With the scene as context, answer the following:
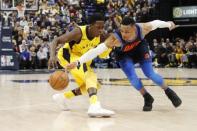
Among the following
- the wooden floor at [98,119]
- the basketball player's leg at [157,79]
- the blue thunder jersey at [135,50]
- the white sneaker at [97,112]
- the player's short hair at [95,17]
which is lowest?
the wooden floor at [98,119]

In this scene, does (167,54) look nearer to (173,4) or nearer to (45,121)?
(173,4)

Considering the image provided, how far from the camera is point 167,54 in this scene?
2358 centimetres

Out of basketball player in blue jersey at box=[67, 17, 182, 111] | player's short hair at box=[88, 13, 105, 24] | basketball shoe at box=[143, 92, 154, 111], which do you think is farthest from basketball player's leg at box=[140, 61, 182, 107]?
player's short hair at box=[88, 13, 105, 24]

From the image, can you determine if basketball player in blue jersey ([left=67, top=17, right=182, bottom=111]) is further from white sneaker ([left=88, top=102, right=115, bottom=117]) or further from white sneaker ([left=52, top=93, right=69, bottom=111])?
white sneaker ([left=52, top=93, right=69, bottom=111])

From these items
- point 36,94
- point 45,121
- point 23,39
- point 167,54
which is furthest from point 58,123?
point 167,54

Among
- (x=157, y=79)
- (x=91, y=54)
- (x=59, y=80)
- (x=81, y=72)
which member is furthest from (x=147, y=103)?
(x=59, y=80)

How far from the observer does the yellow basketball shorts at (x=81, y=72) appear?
277 inches

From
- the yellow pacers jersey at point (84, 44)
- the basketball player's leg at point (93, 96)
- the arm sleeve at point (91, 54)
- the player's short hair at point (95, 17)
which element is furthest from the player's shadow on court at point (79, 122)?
the player's short hair at point (95, 17)

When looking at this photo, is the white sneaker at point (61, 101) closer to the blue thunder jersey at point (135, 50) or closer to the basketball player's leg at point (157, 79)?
the blue thunder jersey at point (135, 50)

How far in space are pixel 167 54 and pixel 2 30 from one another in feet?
27.0

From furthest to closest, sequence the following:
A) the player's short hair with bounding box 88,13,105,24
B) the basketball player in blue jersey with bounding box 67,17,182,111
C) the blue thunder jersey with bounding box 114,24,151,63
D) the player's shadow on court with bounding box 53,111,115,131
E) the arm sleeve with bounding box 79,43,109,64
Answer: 1. the blue thunder jersey with bounding box 114,24,151,63
2. the basketball player in blue jersey with bounding box 67,17,182,111
3. the player's short hair with bounding box 88,13,105,24
4. the arm sleeve with bounding box 79,43,109,64
5. the player's shadow on court with bounding box 53,111,115,131

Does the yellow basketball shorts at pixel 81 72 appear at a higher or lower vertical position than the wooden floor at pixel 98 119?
higher

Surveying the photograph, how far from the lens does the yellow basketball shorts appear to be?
703 cm

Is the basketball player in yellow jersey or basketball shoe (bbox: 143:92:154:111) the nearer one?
the basketball player in yellow jersey
